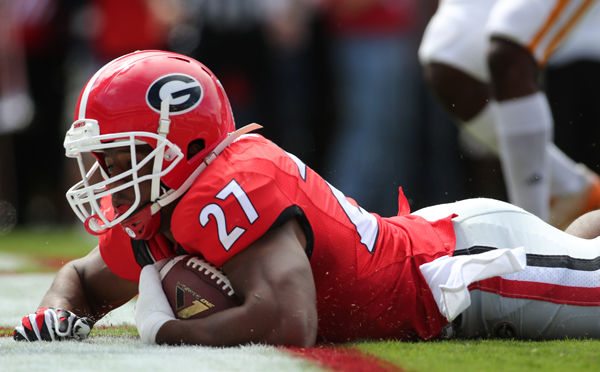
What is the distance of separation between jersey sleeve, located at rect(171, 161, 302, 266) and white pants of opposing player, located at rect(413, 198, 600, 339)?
1.84 ft

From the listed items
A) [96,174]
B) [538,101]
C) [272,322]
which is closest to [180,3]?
[538,101]

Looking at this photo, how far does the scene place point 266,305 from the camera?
2.27m

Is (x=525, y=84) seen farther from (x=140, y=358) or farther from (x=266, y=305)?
(x=140, y=358)

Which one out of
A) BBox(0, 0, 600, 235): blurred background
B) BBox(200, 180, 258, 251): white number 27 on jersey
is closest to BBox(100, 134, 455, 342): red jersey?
BBox(200, 180, 258, 251): white number 27 on jersey

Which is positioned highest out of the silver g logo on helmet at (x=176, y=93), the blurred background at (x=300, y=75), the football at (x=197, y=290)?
the silver g logo on helmet at (x=176, y=93)

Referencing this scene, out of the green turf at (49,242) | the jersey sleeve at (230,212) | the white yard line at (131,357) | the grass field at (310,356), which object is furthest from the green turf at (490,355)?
the green turf at (49,242)

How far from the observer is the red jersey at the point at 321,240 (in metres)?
2.37

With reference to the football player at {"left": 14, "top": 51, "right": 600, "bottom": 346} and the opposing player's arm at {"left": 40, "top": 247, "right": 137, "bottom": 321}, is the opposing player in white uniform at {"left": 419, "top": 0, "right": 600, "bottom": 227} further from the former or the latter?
the opposing player's arm at {"left": 40, "top": 247, "right": 137, "bottom": 321}

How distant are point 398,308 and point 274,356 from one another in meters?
0.49

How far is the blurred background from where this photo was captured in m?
7.93

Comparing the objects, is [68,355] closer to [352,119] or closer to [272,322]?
[272,322]

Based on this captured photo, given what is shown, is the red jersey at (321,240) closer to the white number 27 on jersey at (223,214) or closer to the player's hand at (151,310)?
the white number 27 on jersey at (223,214)

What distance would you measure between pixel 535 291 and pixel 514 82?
1691 mm

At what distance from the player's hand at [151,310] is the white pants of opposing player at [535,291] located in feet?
2.52
